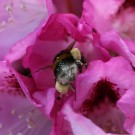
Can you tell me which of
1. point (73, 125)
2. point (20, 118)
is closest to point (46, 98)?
point (73, 125)

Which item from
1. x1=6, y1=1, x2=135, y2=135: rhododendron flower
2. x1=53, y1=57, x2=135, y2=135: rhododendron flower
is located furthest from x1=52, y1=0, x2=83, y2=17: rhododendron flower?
x1=53, y1=57, x2=135, y2=135: rhododendron flower

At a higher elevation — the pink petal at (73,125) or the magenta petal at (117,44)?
the magenta petal at (117,44)

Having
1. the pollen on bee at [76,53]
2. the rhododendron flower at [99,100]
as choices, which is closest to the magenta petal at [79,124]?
the rhododendron flower at [99,100]

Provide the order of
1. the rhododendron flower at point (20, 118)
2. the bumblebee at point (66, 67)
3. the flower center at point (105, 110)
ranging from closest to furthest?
the bumblebee at point (66, 67)
the flower center at point (105, 110)
the rhododendron flower at point (20, 118)

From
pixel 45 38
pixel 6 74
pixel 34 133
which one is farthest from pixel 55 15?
pixel 34 133

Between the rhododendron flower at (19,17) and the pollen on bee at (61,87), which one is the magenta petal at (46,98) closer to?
the pollen on bee at (61,87)

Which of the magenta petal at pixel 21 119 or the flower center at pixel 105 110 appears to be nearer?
the flower center at pixel 105 110

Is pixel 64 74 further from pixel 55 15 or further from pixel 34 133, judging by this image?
pixel 34 133

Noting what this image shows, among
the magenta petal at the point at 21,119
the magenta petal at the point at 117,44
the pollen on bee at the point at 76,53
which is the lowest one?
the magenta petal at the point at 21,119

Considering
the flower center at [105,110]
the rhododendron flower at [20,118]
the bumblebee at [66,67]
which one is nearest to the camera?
the bumblebee at [66,67]
